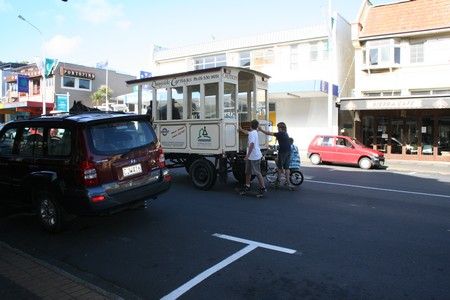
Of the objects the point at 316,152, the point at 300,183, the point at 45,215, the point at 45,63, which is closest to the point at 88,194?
the point at 45,215

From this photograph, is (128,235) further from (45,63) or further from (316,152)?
(45,63)

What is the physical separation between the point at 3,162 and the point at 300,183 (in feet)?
23.3

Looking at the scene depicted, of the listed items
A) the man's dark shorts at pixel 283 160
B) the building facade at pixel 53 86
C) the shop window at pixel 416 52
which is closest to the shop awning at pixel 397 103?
the shop window at pixel 416 52

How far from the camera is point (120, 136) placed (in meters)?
6.65

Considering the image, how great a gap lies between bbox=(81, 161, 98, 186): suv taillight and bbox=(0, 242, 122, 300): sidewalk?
1238mm

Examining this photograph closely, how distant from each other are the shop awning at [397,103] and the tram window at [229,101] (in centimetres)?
1294

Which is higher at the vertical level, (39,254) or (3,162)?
(3,162)

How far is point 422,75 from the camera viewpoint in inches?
878

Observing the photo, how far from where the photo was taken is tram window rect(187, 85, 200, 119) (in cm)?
1077

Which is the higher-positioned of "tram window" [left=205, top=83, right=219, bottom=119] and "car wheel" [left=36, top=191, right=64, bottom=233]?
"tram window" [left=205, top=83, right=219, bottom=119]

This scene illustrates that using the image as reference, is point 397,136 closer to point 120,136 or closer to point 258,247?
point 258,247

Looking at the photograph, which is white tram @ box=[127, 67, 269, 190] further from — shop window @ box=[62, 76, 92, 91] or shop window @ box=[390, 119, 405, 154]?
shop window @ box=[62, 76, 92, 91]

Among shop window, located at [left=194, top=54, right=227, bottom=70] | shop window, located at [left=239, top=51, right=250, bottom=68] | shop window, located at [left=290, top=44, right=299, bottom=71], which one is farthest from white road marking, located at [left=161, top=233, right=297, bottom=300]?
shop window, located at [left=194, top=54, right=227, bottom=70]

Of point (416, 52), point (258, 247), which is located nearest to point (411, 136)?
point (416, 52)
